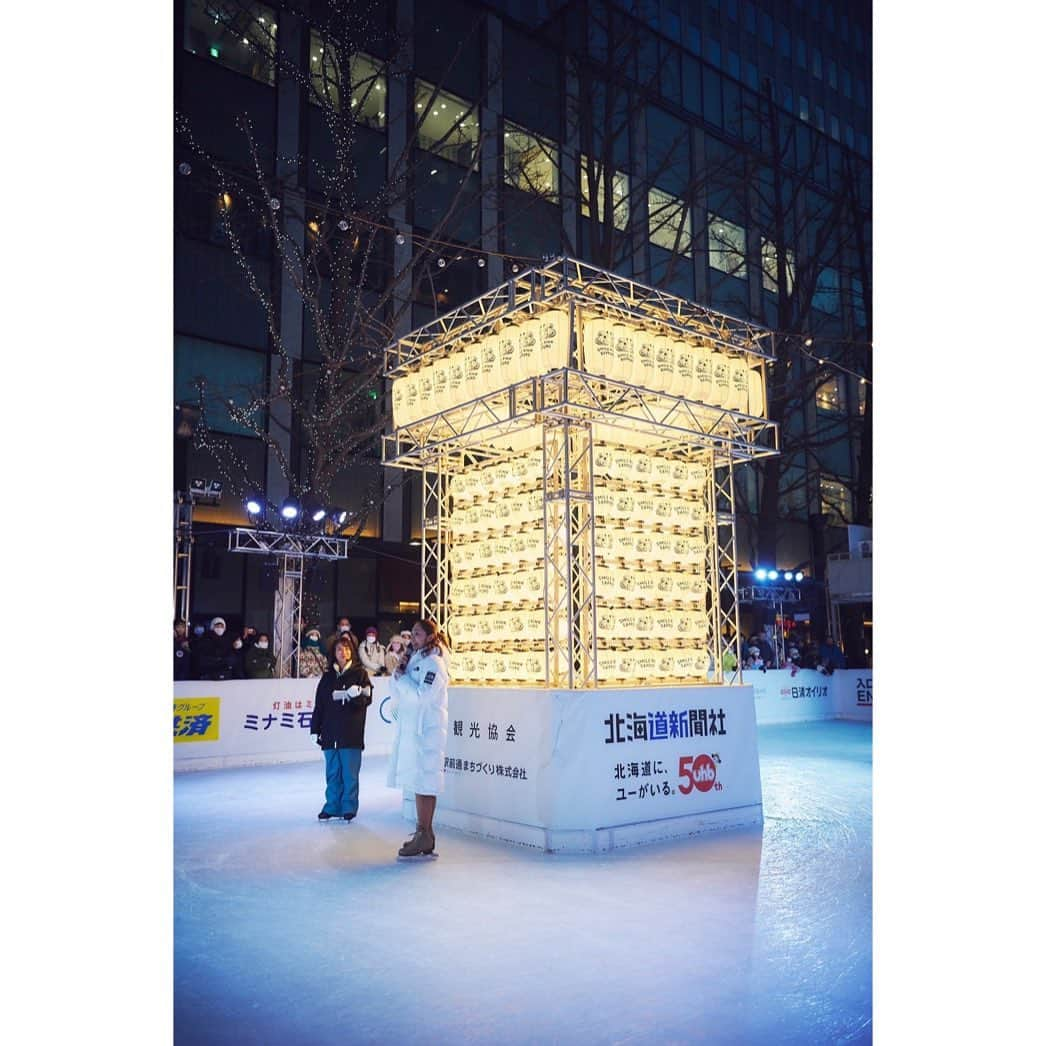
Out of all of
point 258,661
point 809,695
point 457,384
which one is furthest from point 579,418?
point 809,695

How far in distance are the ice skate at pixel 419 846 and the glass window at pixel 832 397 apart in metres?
25.9

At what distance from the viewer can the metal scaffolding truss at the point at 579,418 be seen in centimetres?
778

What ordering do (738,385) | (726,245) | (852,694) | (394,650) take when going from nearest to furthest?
(738,385)
(394,650)
(852,694)
(726,245)

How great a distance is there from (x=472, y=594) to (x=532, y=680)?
1.18 meters

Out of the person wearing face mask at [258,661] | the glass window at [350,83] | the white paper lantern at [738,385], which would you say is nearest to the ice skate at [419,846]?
the white paper lantern at [738,385]

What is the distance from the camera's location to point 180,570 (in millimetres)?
16266

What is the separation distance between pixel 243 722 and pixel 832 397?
24065 millimetres

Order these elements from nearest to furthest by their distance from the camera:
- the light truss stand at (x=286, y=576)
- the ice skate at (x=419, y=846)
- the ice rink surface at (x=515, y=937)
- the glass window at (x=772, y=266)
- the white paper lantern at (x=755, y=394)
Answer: the ice rink surface at (x=515, y=937)
the ice skate at (x=419, y=846)
the white paper lantern at (x=755, y=394)
the light truss stand at (x=286, y=576)
the glass window at (x=772, y=266)

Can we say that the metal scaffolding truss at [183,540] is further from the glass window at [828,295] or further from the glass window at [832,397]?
the glass window at [828,295]

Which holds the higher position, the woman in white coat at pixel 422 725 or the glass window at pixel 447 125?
the glass window at pixel 447 125

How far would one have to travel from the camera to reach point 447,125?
71.6 ft

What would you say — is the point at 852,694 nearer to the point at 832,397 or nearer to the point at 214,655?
the point at 214,655
